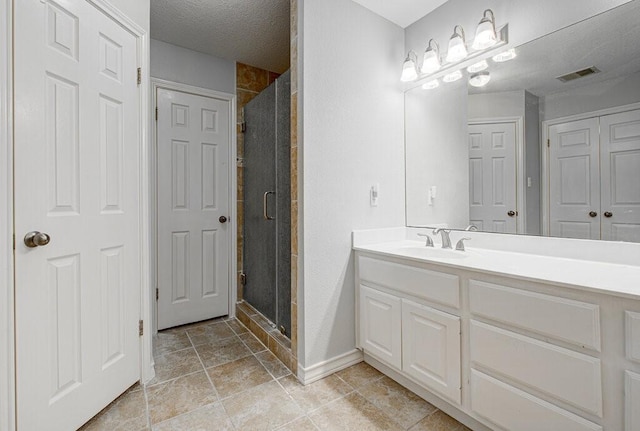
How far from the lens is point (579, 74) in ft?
5.01

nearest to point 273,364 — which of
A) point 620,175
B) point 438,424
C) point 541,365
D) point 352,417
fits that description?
point 352,417

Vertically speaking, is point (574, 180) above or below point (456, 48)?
below

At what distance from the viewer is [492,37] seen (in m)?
1.71

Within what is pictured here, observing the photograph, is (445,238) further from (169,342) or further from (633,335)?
(169,342)

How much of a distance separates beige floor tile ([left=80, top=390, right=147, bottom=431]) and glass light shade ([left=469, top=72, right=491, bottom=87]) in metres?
2.62

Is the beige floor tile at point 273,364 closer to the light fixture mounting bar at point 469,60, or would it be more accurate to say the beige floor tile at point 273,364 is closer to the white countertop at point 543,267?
the white countertop at point 543,267

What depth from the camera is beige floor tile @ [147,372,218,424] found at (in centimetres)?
154

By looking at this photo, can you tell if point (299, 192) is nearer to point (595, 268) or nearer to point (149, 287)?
point (149, 287)

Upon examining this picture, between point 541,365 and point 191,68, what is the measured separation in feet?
10.1

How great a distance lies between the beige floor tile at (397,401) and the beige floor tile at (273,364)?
0.50m

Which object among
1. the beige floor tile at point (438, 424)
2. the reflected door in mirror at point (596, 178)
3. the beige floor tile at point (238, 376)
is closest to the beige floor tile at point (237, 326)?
the beige floor tile at point (238, 376)

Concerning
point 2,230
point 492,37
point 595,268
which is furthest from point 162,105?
point 595,268

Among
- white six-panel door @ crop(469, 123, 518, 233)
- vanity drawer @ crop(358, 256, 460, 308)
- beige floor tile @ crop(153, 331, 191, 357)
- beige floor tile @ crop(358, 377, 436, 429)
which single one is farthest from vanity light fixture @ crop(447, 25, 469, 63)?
beige floor tile @ crop(153, 331, 191, 357)

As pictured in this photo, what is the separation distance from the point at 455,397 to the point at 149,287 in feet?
5.70
